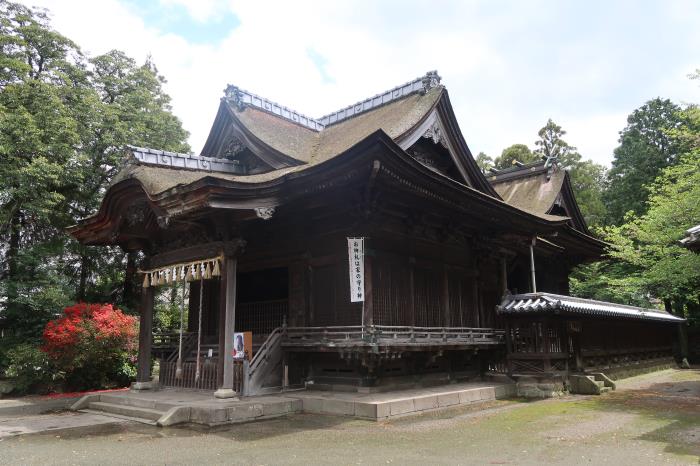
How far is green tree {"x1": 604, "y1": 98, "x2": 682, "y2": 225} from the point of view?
34188mm

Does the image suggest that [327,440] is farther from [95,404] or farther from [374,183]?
[95,404]

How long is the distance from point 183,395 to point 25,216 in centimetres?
1338

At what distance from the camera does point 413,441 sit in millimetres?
8078

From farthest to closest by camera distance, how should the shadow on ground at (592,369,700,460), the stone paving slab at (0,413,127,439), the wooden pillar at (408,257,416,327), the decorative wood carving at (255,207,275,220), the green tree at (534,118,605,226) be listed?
1. the green tree at (534,118,605,226)
2. the wooden pillar at (408,257,416,327)
3. the decorative wood carving at (255,207,275,220)
4. the stone paving slab at (0,413,127,439)
5. the shadow on ground at (592,369,700,460)

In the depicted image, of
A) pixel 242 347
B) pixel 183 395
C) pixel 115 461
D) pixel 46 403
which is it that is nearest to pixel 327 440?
pixel 115 461

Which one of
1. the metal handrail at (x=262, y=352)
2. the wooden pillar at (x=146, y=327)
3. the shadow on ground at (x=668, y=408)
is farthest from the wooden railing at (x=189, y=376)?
the shadow on ground at (x=668, y=408)

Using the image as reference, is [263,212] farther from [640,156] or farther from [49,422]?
[640,156]

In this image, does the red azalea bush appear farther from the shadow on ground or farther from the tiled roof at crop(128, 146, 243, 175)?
the shadow on ground

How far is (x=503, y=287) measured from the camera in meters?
17.4

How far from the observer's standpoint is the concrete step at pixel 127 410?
33.7ft

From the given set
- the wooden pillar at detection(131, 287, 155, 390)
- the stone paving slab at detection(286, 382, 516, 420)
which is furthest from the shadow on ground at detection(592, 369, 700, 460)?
the wooden pillar at detection(131, 287, 155, 390)

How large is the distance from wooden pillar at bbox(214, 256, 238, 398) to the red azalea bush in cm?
602

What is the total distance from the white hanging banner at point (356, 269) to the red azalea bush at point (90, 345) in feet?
27.5

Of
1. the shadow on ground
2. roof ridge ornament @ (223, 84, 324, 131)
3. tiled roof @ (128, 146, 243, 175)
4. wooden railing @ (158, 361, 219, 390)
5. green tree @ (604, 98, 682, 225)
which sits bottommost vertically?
the shadow on ground
